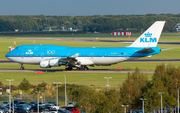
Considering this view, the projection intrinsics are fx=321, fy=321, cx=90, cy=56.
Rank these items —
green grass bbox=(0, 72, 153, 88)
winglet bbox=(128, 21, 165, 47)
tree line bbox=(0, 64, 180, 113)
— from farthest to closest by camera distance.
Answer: winglet bbox=(128, 21, 165, 47), green grass bbox=(0, 72, 153, 88), tree line bbox=(0, 64, 180, 113)

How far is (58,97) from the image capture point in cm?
4516

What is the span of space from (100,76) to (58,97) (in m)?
18.2

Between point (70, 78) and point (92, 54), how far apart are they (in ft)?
33.7

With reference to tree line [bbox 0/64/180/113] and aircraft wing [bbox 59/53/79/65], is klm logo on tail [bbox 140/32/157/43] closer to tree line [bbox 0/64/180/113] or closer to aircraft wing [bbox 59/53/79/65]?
aircraft wing [bbox 59/53/79/65]

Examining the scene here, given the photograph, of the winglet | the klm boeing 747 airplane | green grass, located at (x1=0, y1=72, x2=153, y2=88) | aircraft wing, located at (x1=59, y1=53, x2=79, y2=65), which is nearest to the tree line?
green grass, located at (x1=0, y1=72, x2=153, y2=88)

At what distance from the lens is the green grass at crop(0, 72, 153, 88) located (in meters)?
55.4

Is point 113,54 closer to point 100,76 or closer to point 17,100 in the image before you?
point 100,76

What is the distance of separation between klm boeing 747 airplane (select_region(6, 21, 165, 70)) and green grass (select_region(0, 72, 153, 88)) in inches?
141

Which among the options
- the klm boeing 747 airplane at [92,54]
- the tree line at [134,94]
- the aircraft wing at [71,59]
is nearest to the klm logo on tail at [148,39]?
the klm boeing 747 airplane at [92,54]

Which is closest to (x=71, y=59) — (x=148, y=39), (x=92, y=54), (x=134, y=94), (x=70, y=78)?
(x=92, y=54)

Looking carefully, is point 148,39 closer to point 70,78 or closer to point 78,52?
point 78,52

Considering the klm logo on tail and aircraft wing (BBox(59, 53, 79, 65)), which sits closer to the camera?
aircraft wing (BBox(59, 53, 79, 65))

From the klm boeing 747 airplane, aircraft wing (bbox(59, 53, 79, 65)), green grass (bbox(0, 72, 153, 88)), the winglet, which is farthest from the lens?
the winglet

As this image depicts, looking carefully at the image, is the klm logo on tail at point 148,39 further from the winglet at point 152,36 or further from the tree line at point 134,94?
the tree line at point 134,94
